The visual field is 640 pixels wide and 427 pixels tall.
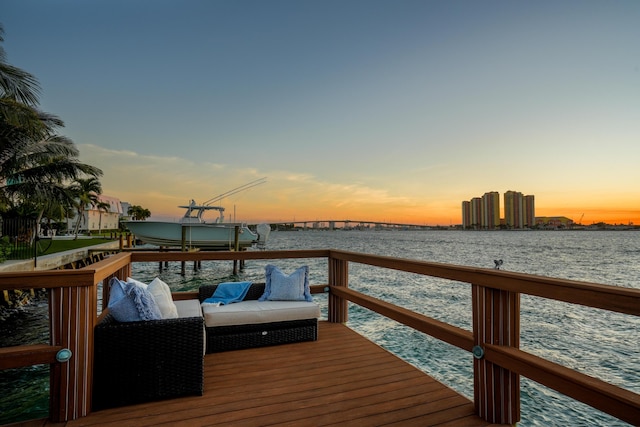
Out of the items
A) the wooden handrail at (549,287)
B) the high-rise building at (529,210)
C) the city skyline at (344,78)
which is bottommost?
the wooden handrail at (549,287)

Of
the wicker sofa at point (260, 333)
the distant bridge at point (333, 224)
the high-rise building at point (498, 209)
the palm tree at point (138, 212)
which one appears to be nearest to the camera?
the wicker sofa at point (260, 333)

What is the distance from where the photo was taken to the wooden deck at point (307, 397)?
2111 mm

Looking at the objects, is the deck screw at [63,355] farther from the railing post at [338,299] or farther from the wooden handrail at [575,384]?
the railing post at [338,299]

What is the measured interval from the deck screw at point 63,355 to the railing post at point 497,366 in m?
2.40

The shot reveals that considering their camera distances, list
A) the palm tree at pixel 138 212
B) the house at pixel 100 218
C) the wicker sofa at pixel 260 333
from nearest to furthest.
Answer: the wicker sofa at pixel 260 333
the house at pixel 100 218
the palm tree at pixel 138 212

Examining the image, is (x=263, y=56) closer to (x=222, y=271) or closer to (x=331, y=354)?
(x=331, y=354)

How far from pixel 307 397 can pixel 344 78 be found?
370 inches

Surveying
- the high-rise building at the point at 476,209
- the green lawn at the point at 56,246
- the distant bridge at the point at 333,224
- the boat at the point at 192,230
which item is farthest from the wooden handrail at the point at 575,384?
the high-rise building at the point at 476,209

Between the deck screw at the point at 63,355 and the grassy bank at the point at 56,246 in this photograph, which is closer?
the deck screw at the point at 63,355

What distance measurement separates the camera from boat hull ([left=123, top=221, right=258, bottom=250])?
17812 mm

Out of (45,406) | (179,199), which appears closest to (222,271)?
(179,199)

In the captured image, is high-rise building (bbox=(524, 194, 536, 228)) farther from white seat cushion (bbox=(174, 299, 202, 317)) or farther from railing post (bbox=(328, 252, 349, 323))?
white seat cushion (bbox=(174, 299, 202, 317))

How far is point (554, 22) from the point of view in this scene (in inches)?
296

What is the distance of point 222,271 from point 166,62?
38.2 feet
